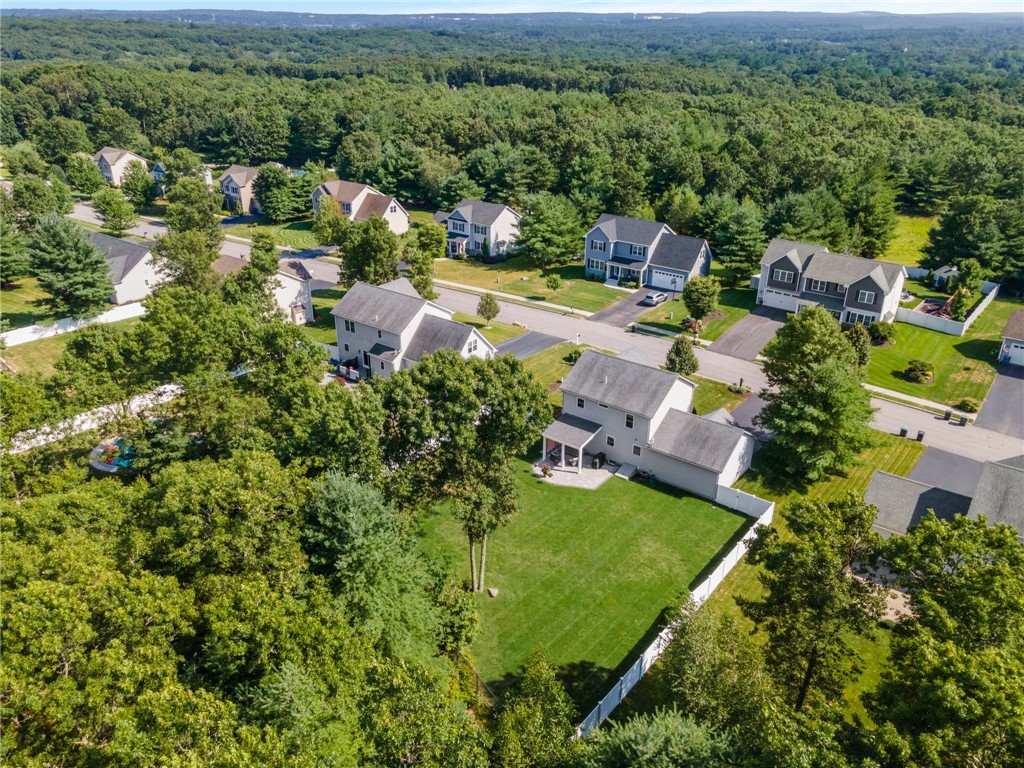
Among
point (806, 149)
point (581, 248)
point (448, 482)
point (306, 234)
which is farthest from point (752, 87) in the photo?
point (448, 482)

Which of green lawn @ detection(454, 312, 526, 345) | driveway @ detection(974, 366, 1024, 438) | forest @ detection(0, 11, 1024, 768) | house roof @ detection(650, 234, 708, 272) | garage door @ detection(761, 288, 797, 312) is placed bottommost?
green lawn @ detection(454, 312, 526, 345)

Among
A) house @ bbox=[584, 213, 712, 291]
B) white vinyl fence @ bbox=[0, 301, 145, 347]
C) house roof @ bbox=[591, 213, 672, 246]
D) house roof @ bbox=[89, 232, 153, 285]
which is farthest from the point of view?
house roof @ bbox=[591, 213, 672, 246]

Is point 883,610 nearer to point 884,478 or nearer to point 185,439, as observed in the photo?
point 884,478

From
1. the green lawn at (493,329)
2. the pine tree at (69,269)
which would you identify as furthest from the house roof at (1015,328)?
the pine tree at (69,269)

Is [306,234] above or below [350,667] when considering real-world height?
below

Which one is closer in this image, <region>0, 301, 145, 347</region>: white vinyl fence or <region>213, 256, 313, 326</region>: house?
<region>0, 301, 145, 347</region>: white vinyl fence

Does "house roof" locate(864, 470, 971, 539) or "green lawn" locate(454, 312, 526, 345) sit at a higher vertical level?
"house roof" locate(864, 470, 971, 539)

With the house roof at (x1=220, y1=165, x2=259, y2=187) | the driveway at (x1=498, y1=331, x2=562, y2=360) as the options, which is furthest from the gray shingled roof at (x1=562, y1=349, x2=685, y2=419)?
the house roof at (x1=220, y1=165, x2=259, y2=187)

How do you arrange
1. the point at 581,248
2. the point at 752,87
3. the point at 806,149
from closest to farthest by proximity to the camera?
the point at 581,248
the point at 806,149
the point at 752,87

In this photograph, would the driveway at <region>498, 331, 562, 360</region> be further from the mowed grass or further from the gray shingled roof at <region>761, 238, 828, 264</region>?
the mowed grass
